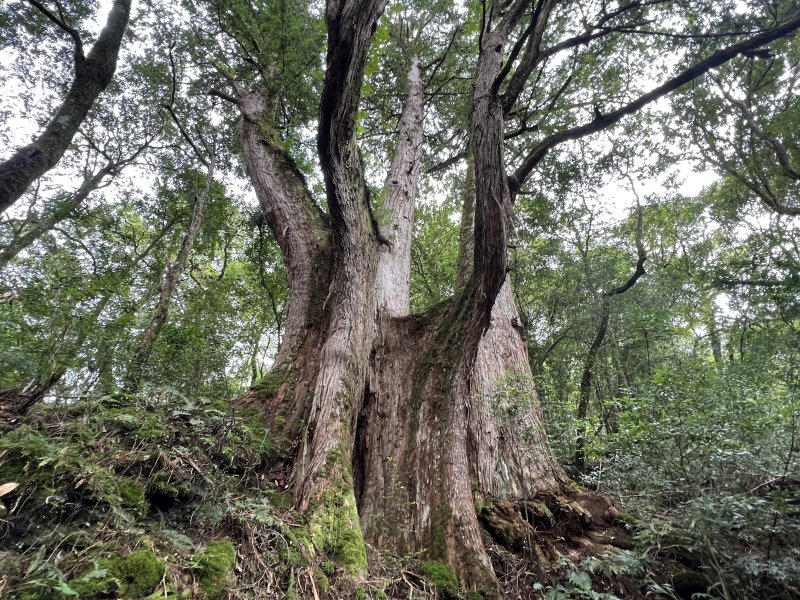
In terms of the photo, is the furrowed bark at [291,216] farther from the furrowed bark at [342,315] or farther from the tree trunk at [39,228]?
the tree trunk at [39,228]

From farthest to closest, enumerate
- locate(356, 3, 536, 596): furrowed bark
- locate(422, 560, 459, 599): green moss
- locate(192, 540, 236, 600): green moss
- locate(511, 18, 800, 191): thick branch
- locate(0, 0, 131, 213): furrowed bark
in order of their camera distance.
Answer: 1. locate(0, 0, 131, 213): furrowed bark
2. locate(511, 18, 800, 191): thick branch
3. locate(356, 3, 536, 596): furrowed bark
4. locate(422, 560, 459, 599): green moss
5. locate(192, 540, 236, 600): green moss

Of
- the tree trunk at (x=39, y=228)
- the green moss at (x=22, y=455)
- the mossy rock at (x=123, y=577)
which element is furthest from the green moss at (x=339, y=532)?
the tree trunk at (x=39, y=228)

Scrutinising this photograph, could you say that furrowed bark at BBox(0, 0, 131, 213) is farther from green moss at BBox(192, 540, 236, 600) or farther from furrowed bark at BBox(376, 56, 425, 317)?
green moss at BBox(192, 540, 236, 600)

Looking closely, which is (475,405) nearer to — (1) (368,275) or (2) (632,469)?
(2) (632,469)

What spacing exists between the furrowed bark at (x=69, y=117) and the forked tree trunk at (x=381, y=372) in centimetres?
177

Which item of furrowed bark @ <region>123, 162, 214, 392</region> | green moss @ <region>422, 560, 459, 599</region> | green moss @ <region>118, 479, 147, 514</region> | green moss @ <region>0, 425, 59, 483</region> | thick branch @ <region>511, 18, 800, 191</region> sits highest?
thick branch @ <region>511, 18, 800, 191</region>

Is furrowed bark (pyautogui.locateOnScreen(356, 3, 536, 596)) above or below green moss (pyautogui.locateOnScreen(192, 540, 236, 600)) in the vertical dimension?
above

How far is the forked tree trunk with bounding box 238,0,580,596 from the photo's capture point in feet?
8.34

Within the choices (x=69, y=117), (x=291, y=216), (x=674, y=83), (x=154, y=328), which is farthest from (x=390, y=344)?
(x=69, y=117)

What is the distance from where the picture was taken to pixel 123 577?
1388 millimetres

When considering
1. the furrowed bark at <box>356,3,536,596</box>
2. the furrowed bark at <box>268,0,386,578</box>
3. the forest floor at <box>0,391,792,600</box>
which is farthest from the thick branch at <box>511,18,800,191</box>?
the forest floor at <box>0,391,792,600</box>

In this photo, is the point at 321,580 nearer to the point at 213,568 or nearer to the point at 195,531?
the point at 213,568

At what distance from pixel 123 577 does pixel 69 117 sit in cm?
507

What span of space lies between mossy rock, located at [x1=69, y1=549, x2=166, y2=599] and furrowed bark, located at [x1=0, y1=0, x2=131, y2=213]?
12.5ft
